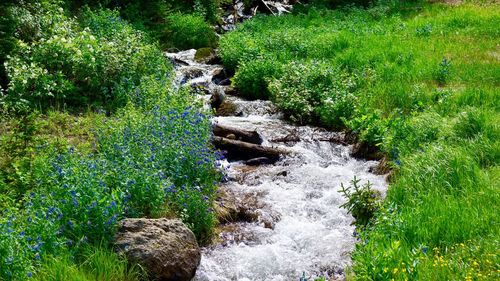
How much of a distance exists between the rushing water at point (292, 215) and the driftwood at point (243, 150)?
0.27 meters

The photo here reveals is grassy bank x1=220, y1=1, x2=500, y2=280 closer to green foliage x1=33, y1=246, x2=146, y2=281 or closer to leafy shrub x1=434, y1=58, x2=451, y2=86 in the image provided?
leafy shrub x1=434, y1=58, x2=451, y2=86

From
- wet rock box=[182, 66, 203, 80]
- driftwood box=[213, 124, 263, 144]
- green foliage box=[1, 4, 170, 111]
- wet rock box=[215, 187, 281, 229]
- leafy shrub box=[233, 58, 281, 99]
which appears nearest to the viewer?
wet rock box=[215, 187, 281, 229]

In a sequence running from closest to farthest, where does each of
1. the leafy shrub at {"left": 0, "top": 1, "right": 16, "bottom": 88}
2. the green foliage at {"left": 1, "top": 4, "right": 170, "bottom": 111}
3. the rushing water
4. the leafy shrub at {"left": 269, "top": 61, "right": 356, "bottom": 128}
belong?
the rushing water < the green foliage at {"left": 1, "top": 4, "right": 170, "bottom": 111} < the leafy shrub at {"left": 0, "top": 1, "right": 16, "bottom": 88} < the leafy shrub at {"left": 269, "top": 61, "right": 356, "bottom": 128}

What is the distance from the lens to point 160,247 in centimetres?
561

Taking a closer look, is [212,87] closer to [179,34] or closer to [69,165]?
[179,34]

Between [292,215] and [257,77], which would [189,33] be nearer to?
[257,77]

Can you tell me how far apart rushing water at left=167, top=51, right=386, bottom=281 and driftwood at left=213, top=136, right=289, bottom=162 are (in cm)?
27

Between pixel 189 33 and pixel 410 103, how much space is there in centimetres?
1097

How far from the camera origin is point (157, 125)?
7.84 meters

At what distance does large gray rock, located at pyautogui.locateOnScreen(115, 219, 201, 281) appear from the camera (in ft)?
18.0

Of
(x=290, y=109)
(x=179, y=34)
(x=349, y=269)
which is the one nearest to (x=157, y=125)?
(x=349, y=269)

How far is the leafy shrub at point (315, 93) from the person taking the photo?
11031mm

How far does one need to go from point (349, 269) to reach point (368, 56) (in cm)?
898

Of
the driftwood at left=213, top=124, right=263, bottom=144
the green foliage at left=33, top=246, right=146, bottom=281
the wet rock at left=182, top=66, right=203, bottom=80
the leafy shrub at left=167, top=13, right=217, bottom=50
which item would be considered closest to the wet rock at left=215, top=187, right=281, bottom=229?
the green foliage at left=33, top=246, right=146, bottom=281
